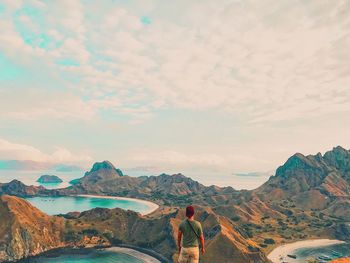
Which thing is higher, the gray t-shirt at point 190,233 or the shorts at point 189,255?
the gray t-shirt at point 190,233

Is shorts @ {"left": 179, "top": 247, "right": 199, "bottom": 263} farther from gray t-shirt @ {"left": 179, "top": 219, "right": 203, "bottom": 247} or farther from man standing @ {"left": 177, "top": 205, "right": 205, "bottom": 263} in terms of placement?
gray t-shirt @ {"left": 179, "top": 219, "right": 203, "bottom": 247}

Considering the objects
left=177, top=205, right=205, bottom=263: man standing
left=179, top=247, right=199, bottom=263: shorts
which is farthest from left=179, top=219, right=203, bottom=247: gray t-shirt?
left=179, top=247, right=199, bottom=263: shorts

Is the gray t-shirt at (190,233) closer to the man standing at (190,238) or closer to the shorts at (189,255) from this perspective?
the man standing at (190,238)

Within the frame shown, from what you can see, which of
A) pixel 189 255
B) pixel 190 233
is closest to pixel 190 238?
pixel 190 233

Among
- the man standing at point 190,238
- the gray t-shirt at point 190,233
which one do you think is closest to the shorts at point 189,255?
→ the man standing at point 190,238

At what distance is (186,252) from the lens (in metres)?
21.5

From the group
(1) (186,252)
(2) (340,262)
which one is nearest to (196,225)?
(1) (186,252)

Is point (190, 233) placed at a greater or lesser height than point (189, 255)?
greater

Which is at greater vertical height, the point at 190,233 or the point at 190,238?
the point at 190,233

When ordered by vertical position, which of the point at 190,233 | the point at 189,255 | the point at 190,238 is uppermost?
the point at 190,233

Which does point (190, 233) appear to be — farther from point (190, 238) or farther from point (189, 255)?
point (189, 255)

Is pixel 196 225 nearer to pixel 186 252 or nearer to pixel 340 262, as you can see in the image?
pixel 186 252

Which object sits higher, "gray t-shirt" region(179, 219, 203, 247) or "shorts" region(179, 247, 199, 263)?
"gray t-shirt" region(179, 219, 203, 247)

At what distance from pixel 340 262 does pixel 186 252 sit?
87.0 ft
